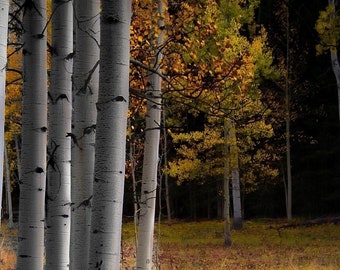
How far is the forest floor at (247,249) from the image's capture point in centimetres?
1231

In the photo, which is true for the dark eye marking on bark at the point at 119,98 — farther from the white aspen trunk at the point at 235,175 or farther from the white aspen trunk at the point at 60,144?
the white aspen trunk at the point at 235,175

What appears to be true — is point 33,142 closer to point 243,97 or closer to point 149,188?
point 149,188

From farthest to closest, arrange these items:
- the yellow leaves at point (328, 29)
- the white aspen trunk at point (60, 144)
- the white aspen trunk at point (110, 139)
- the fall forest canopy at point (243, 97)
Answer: the yellow leaves at point (328, 29), the fall forest canopy at point (243, 97), the white aspen trunk at point (60, 144), the white aspen trunk at point (110, 139)

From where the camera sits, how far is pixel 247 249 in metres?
16.3

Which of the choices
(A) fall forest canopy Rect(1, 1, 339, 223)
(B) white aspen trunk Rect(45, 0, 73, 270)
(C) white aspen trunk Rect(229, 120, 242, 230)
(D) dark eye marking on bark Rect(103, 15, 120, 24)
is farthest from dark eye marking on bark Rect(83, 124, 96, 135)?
(C) white aspen trunk Rect(229, 120, 242, 230)

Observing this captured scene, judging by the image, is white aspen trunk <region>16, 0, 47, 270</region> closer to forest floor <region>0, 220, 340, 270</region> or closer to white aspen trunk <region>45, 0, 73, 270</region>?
white aspen trunk <region>45, 0, 73, 270</region>

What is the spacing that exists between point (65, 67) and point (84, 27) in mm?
546

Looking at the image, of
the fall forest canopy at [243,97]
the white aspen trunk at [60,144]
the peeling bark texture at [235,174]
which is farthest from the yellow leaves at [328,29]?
the white aspen trunk at [60,144]

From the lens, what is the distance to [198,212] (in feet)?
126

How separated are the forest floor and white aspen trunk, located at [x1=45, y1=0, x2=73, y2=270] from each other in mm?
4597

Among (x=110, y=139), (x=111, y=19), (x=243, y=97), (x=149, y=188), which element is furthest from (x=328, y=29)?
(x=110, y=139)

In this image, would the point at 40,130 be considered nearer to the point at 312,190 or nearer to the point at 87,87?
the point at 87,87

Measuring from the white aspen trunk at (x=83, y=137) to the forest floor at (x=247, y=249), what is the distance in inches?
194

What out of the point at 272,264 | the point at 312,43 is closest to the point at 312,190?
the point at 312,43
